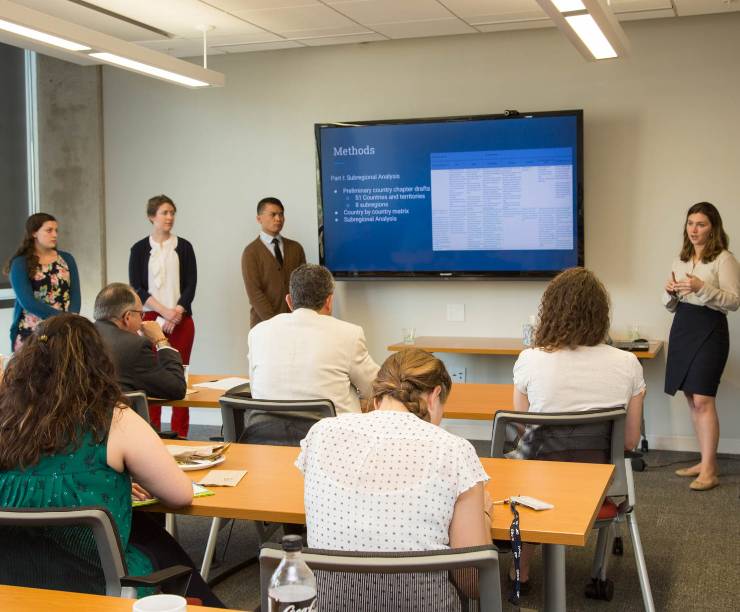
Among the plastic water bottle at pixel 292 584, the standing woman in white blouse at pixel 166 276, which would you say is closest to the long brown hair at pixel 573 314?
the plastic water bottle at pixel 292 584

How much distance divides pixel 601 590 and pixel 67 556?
2.27m

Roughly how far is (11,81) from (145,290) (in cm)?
223

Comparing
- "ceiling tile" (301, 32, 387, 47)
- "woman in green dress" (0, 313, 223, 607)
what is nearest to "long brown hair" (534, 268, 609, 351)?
"woman in green dress" (0, 313, 223, 607)

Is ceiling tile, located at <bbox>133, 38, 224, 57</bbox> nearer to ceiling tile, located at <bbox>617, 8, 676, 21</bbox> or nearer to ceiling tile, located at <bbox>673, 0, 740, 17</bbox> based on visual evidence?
ceiling tile, located at <bbox>617, 8, 676, 21</bbox>

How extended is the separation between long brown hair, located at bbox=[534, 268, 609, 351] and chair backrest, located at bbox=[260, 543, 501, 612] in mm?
1631

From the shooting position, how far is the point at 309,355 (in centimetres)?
366

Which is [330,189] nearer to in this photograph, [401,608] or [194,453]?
[194,453]

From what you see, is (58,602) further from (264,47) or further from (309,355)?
(264,47)

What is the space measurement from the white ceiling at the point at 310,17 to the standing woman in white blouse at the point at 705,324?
1.37 metres

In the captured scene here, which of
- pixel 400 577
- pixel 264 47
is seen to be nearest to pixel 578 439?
pixel 400 577

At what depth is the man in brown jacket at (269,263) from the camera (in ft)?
21.9

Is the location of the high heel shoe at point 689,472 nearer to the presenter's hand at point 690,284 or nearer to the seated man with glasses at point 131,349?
the presenter's hand at point 690,284

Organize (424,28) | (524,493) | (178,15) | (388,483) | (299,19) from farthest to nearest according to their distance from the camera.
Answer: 1. (424,28)
2. (299,19)
3. (178,15)
4. (524,493)
5. (388,483)

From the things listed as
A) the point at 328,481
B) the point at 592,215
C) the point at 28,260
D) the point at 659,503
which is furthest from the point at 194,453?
the point at 592,215
